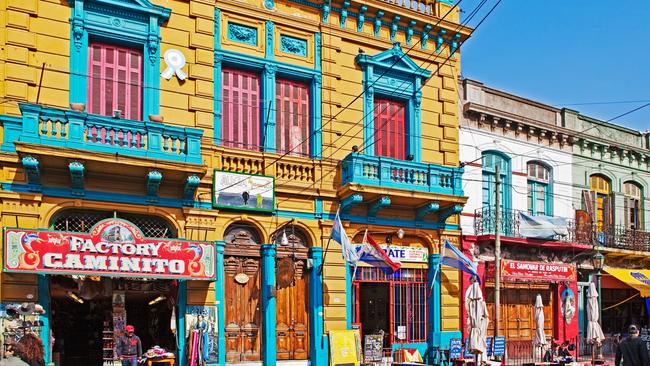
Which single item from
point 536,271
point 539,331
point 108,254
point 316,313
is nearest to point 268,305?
point 316,313

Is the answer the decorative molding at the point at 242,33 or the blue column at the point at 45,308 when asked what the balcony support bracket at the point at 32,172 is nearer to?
the blue column at the point at 45,308

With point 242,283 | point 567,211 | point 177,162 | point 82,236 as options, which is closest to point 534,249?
point 567,211

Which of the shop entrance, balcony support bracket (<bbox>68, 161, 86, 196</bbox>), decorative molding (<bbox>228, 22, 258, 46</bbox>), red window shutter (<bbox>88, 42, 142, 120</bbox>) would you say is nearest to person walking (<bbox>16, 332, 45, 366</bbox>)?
the shop entrance

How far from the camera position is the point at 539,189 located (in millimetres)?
26016

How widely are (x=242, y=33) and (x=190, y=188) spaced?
4748 mm

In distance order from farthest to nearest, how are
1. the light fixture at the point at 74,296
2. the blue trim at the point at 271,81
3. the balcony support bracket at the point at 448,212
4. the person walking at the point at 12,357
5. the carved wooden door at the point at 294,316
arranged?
1. the balcony support bracket at the point at 448,212
2. the carved wooden door at the point at 294,316
3. the blue trim at the point at 271,81
4. the light fixture at the point at 74,296
5. the person walking at the point at 12,357

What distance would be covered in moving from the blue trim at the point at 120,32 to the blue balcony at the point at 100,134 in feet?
3.17

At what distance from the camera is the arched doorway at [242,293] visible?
60.4 feet

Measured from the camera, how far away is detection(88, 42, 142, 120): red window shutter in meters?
17.2

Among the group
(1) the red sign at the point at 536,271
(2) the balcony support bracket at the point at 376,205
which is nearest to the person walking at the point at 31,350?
(2) the balcony support bracket at the point at 376,205

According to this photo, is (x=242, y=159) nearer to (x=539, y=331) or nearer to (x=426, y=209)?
(x=426, y=209)

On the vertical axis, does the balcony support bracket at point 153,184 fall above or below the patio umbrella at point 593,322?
above

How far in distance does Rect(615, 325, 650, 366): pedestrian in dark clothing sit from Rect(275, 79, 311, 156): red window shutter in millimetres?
9989

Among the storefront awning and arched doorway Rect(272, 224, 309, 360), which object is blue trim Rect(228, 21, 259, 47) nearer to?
arched doorway Rect(272, 224, 309, 360)
